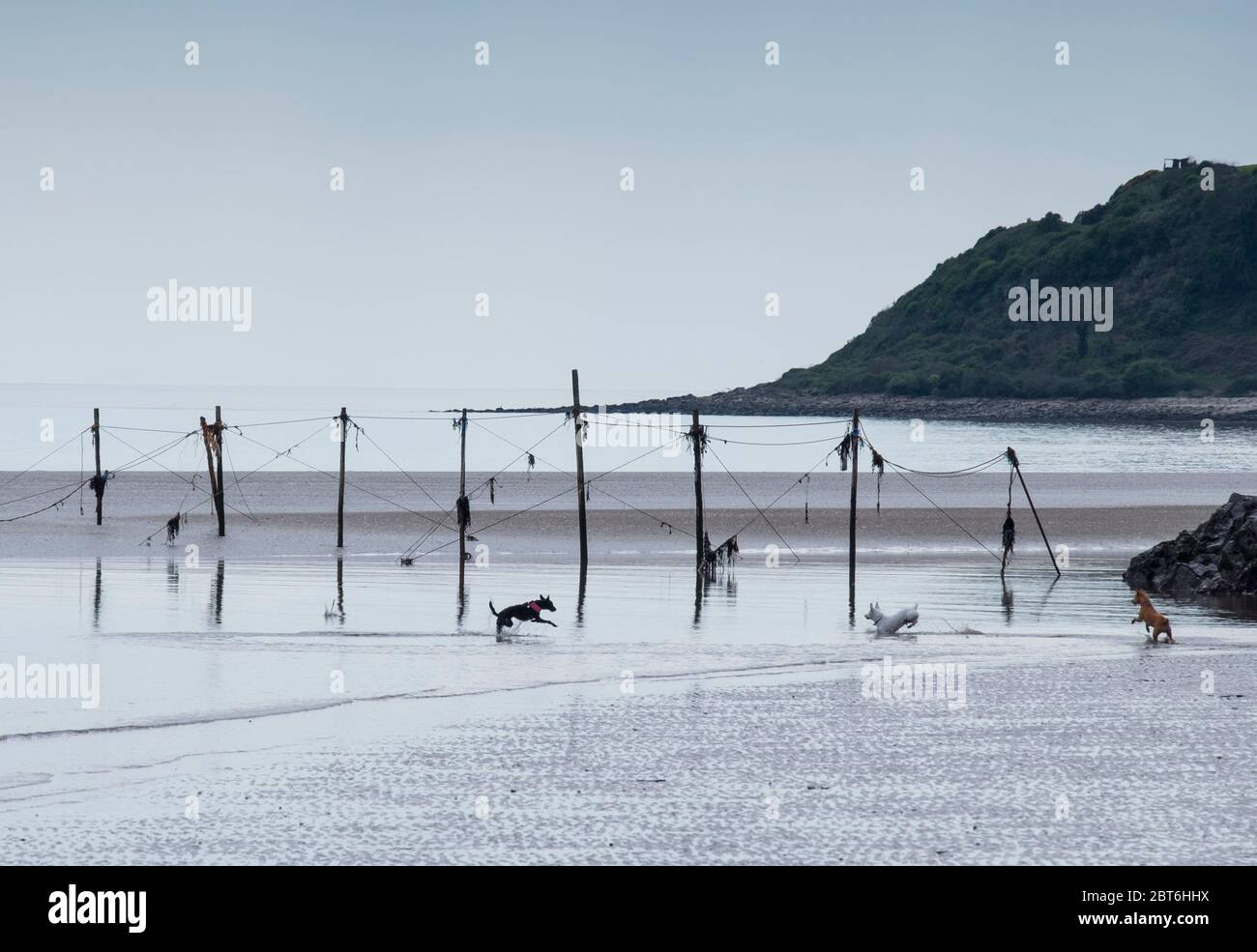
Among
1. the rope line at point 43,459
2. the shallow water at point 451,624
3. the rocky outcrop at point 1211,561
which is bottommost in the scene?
the shallow water at point 451,624

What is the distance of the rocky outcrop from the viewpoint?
1379 inches

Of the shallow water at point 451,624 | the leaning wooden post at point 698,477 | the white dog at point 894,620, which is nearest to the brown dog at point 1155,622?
the shallow water at point 451,624

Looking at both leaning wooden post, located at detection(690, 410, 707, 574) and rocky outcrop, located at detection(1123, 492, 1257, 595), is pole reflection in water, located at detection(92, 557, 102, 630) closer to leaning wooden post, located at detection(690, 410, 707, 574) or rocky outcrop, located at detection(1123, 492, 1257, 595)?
leaning wooden post, located at detection(690, 410, 707, 574)

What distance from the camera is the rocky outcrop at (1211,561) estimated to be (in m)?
35.0

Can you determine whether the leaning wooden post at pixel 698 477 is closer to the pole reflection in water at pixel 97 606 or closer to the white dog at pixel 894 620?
the white dog at pixel 894 620

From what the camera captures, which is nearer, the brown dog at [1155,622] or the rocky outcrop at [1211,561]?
the brown dog at [1155,622]

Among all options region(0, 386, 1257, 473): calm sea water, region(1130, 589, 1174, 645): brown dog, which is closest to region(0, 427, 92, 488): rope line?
region(0, 386, 1257, 473): calm sea water

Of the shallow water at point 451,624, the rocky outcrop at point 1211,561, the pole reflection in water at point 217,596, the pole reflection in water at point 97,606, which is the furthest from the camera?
the rocky outcrop at point 1211,561

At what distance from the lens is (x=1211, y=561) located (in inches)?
1438

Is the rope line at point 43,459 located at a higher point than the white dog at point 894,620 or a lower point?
higher

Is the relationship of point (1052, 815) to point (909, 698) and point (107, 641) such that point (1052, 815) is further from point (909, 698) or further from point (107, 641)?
point (107, 641)
